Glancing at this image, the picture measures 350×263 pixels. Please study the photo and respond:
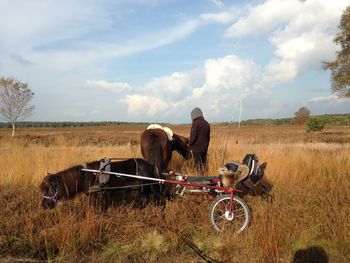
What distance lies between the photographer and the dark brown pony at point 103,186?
14.8ft

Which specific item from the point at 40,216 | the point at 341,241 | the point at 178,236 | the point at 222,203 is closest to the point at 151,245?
the point at 178,236

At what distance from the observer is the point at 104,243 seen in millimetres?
4055

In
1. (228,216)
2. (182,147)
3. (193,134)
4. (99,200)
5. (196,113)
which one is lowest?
(228,216)

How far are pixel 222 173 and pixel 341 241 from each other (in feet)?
5.19

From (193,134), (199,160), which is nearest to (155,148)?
(193,134)

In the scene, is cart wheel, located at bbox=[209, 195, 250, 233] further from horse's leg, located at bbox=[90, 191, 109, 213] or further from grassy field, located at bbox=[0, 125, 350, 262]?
horse's leg, located at bbox=[90, 191, 109, 213]

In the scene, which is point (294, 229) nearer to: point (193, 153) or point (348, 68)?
point (193, 153)

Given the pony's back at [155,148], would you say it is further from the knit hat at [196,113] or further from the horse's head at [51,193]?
the horse's head at [51,193]

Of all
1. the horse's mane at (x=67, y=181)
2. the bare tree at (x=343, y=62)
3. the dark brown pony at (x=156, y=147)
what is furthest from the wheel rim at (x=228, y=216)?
the bare tree at (x=343, y=62)

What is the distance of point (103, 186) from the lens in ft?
15.2

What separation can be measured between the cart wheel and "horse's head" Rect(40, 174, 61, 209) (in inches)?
77.4

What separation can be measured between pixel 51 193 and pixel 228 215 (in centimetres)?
227

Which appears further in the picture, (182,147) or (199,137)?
(182,147)

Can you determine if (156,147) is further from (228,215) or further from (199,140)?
(228,215)
